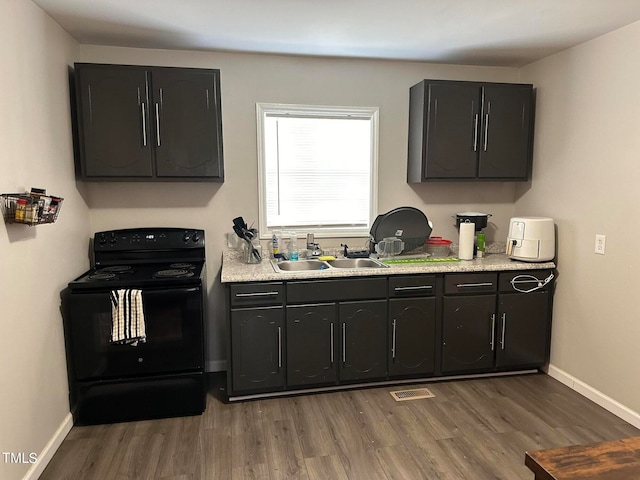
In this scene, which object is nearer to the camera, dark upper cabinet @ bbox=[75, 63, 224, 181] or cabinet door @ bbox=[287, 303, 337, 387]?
dark upper cabinet @ bbox=[75, 63, 224, 181]

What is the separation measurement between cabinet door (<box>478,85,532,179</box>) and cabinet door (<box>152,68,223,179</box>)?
2.02 metres

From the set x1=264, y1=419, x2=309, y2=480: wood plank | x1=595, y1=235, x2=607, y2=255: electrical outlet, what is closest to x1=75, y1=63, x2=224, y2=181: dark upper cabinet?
x1=264, y1=419, x2=309, y2=480: wood plank

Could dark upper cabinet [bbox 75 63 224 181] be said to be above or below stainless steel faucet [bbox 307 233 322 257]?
above

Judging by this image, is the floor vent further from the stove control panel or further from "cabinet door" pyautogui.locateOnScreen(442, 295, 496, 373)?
the stove control panel

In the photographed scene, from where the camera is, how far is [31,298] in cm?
220

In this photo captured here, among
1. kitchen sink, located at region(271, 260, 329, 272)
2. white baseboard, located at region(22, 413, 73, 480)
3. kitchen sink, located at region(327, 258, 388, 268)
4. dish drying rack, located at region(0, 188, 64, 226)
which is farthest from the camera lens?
kitchen sink, located at region(327, 258, 388, 268)

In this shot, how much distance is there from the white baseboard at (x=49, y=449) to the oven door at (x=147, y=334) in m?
0.27

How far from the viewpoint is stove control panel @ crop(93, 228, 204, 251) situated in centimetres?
311

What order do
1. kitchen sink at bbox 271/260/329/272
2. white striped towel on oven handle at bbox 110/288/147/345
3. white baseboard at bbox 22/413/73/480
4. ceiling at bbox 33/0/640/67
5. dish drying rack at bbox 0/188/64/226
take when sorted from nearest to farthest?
dish drying rack at bbox 0/188/64/226 < white baseboard at bbox 22/413/73/480 < ceiling at bbox 33/0/640/67 < white striped towel on oven handle at bbox 110/288/147/345 < kitchen sink at bbox 271/260/329/272

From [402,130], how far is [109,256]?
246 centimetres

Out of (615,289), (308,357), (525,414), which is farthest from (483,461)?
(615,289)

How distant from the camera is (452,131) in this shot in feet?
11.0

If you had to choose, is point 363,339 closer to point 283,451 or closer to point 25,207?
point 283,451

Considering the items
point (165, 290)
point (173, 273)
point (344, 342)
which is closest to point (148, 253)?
point (173, 273)
